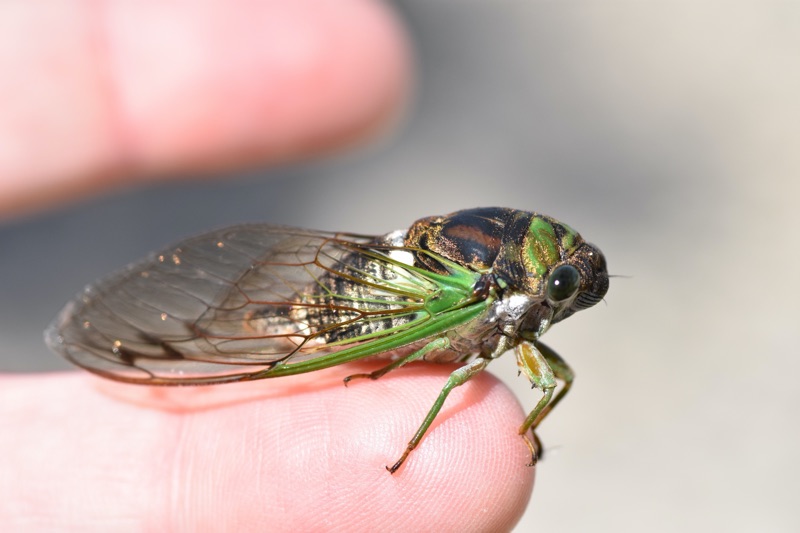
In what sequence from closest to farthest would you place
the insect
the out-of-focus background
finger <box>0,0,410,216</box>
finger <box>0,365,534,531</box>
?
finger <box>0,365,534,531</box>
the insect
finger <box>0,0,410,216</box>
the out-of-focus background

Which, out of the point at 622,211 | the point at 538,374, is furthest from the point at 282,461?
the point at 622,211

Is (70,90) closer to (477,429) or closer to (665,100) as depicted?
(477,429)

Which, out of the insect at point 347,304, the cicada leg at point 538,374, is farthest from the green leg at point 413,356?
the cicada leg at point 538,374

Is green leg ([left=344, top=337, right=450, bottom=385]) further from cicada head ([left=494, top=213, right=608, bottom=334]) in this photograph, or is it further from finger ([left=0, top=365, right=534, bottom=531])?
cicada head ([left=494, top=213, right=608, bottom=334])

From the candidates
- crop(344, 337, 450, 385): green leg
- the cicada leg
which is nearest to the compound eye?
the cicada leg

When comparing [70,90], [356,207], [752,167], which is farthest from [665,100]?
[70,90]
